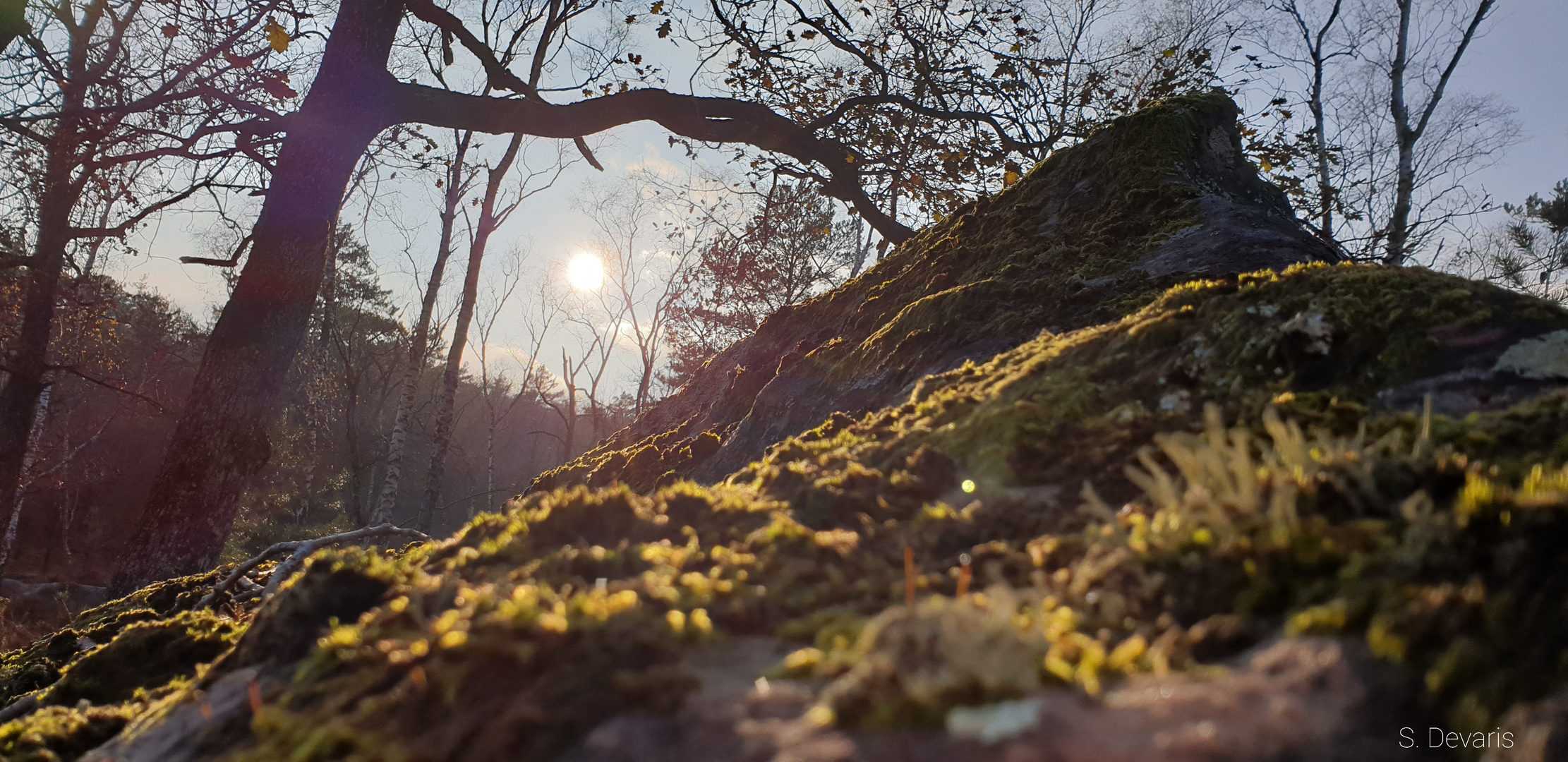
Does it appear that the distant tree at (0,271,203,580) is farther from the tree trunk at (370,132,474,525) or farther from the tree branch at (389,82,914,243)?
the tree branch at (389,82,914,243)

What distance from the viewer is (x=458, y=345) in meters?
15.8

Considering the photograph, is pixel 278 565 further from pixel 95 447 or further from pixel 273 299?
pixel 95 447

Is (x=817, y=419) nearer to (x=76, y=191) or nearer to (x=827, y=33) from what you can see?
(x=827, y=33)

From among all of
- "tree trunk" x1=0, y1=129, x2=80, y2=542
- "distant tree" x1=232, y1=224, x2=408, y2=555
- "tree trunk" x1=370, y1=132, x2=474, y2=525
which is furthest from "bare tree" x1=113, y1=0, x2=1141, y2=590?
"distant tree" x1=232, y1=224, x2=408, y2=555

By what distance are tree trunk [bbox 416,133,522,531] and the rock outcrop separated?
13.9 meters

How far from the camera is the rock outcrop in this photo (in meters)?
0.80

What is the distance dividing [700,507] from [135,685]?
1766 millimetres

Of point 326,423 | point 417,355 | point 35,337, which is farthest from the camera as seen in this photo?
point 326,423

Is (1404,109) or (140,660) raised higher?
(1404,109)

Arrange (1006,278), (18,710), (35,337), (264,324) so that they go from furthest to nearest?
(35,337)
(264,324)
(1006,278)
(18,710)

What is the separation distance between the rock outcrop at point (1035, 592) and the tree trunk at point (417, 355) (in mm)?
13625

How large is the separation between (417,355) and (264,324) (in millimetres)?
11062

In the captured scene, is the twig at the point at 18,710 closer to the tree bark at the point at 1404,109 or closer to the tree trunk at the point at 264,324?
the tree trunk at the point at 264,324

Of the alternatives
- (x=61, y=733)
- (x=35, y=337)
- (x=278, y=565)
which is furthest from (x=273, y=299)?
(x=35, y=337)
